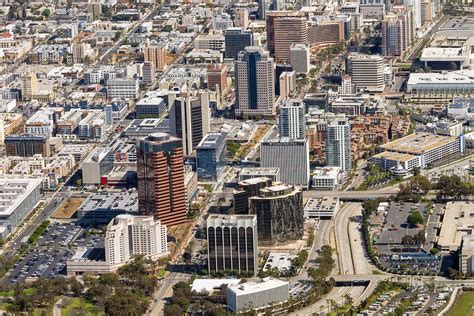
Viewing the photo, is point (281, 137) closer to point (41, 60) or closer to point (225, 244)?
point (225, 244)

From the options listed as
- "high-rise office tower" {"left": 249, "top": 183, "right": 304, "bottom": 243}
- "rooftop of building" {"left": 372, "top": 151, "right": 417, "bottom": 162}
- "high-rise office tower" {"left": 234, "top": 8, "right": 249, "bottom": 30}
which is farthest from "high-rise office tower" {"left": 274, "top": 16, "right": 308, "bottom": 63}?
"high-rise office tower" {"left": 249, "top": 183, "right": 304, "bottom": 243}

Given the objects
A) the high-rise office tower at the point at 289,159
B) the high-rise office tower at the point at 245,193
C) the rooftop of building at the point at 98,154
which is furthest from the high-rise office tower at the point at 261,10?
the high-rise office tower at the point at 245,193

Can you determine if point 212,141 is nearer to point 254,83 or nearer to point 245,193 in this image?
point 245,193

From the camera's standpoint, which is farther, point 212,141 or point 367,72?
point 367,72

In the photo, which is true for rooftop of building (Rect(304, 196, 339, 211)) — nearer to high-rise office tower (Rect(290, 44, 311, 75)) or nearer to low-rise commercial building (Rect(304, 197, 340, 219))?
low-rise commercial building (Rect(304, 197, 340, 219))

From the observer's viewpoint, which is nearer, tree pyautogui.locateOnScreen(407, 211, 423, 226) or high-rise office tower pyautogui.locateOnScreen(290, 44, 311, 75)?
tree pyautogui.locateOnScreen(407, 211, 423, 226)

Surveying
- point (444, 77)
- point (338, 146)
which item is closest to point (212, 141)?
point (338, 146)

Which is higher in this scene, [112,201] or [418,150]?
[418,150]
